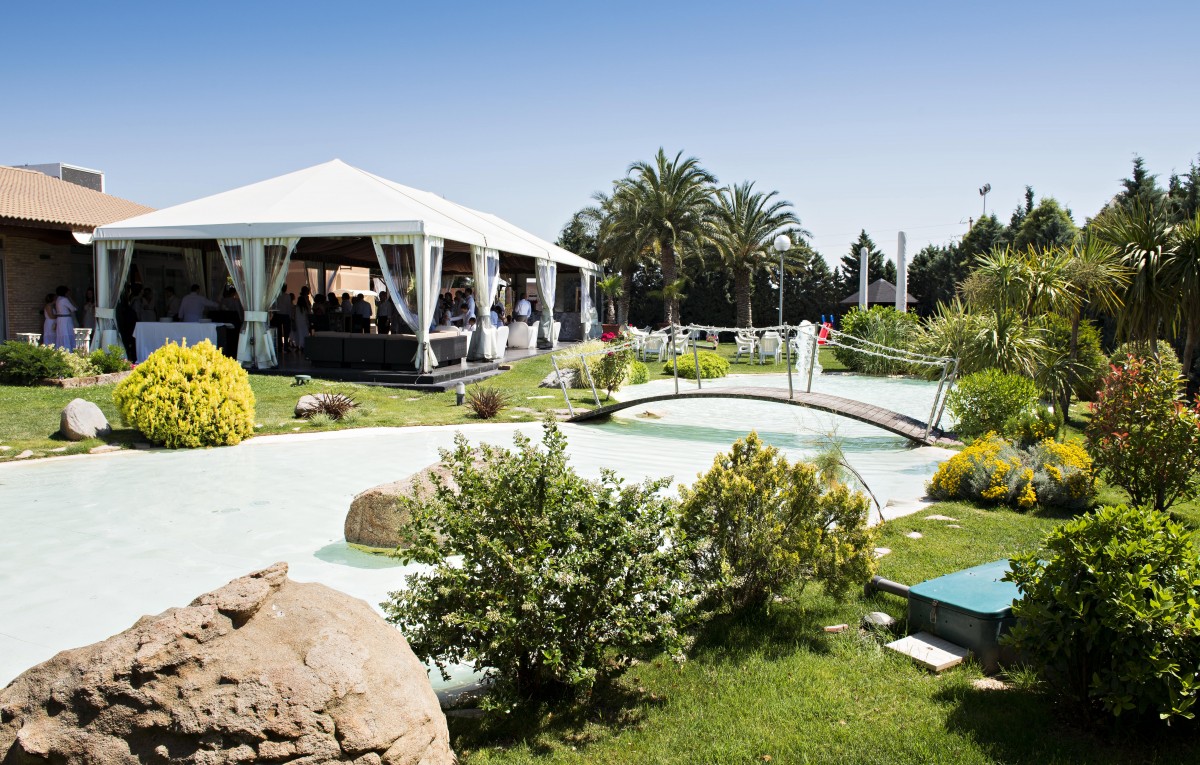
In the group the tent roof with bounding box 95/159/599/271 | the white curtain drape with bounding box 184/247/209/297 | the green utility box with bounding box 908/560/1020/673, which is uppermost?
the tent roof with bounding box 95/159/599/271

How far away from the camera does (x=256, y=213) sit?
16.4m

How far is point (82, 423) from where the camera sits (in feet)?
31.7

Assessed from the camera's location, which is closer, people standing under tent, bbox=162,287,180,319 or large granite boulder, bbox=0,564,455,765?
large granite boulder, bbox=0,564,455,765

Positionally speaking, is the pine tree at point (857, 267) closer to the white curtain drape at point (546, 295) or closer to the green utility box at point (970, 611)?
the white curtain drape at point (546, 295)

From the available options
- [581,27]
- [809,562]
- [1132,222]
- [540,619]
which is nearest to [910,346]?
[1132,222]

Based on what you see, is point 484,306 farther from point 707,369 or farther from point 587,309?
point 587,309

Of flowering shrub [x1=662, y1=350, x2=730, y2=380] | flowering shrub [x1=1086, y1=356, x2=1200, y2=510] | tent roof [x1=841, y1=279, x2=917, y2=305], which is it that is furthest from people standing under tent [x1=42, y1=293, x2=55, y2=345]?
tent roof [x1=841, y1=279, x2=917, y2=305]

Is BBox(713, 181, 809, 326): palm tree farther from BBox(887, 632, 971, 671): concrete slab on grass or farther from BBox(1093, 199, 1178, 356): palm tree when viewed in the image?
BBox(887, 632, 971, 671): concrete slab on grass

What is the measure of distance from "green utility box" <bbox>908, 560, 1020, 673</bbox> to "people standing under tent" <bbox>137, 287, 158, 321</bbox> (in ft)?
57.0

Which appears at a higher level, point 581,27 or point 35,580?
point 581,27

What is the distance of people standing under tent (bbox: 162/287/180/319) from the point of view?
716 inches

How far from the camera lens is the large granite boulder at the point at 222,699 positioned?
8.16ft

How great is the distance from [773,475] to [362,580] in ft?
9.34

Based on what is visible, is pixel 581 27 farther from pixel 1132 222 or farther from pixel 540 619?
pixel 540 619
